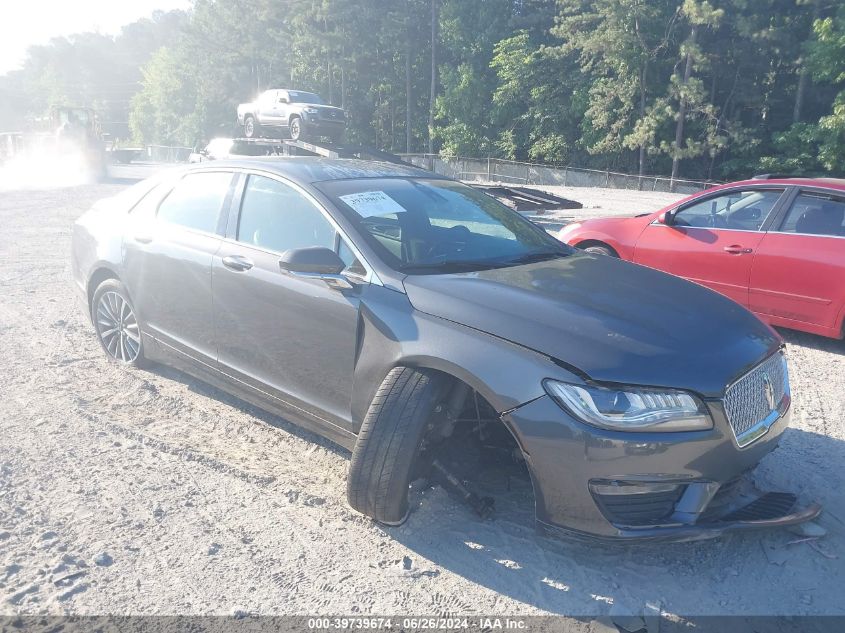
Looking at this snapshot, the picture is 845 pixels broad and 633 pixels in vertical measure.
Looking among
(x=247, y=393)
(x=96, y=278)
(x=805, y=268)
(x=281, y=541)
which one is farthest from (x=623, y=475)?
(x=96, y=278)

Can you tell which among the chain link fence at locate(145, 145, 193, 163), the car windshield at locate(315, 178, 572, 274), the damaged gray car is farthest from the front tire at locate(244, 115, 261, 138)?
the chain link fence at locate(145, 145, 193, 163)

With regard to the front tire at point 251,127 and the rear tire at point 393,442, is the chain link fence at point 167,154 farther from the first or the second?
the rear tire at point 393,442

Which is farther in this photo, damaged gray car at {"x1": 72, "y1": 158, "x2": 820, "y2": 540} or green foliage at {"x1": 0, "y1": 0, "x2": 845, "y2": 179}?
green foliage at {"x1": 0, "y1": 0, "x2": 845, "y2": 179}

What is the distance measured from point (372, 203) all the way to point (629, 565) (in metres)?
2.29

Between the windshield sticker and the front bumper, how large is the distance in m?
1.53

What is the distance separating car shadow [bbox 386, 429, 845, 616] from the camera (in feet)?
9.03

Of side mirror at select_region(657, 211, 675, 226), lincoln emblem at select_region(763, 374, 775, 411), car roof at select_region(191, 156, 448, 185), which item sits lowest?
lincoln emblem at select_region(763, 374, 775, 411)

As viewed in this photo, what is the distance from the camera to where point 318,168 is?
4.27m

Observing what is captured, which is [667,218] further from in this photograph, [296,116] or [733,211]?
[296,116]

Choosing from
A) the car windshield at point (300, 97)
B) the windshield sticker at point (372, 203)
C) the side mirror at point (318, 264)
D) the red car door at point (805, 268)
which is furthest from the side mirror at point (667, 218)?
the car windshield at point (300, 97)

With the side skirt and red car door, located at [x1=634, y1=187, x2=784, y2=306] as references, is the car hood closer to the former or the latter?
the side skirt

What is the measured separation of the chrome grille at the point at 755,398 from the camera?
9.42 ft

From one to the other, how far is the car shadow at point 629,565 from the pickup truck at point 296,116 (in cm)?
2097

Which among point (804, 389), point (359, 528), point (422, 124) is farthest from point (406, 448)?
point (422, 124)
